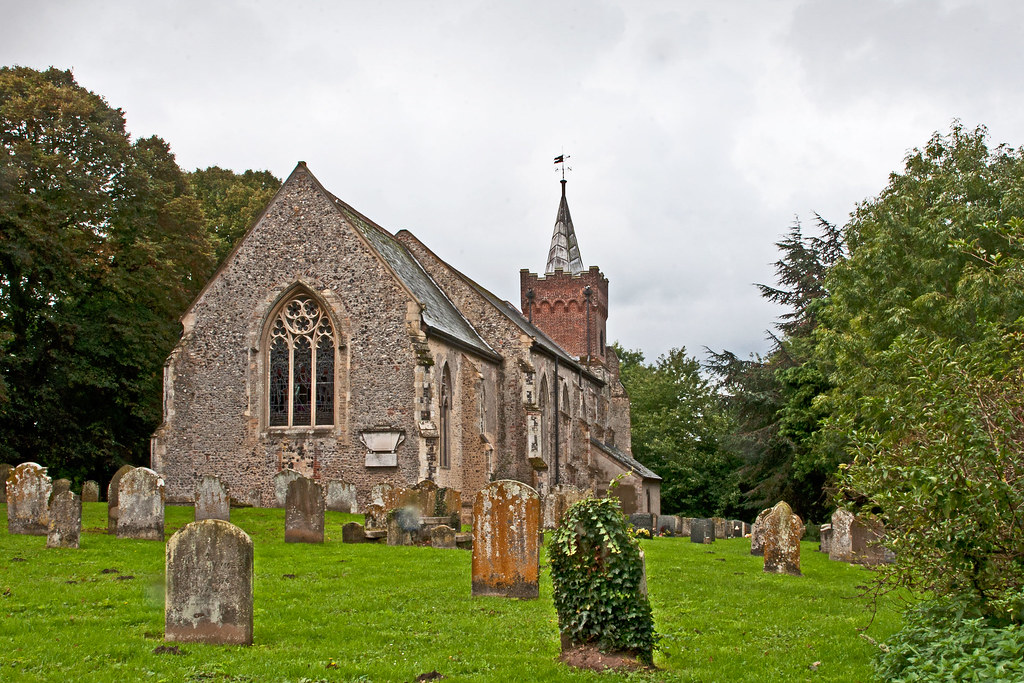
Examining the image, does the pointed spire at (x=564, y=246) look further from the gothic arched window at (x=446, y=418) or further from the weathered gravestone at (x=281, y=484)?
the weathered gravestone at (x=281, y=484)

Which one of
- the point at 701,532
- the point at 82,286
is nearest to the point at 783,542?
the point at 701,532

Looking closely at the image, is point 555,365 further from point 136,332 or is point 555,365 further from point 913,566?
point 913,566

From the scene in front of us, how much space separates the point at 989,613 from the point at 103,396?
28.6 metres

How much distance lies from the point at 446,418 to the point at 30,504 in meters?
12.0

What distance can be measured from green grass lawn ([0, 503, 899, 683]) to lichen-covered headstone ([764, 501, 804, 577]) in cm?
58

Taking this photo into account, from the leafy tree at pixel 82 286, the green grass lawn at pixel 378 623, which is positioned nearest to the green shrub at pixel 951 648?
the green grass lawn at pixel 378 623

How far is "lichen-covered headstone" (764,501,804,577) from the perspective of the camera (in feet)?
51.6

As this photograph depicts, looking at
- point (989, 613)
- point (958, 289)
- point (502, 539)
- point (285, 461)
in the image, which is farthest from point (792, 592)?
point (285, 461)

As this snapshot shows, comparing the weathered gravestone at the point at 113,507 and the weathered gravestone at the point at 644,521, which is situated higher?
the weathered gravestone at the point at 113,507

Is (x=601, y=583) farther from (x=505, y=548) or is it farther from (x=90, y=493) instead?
(x=90, y=493)

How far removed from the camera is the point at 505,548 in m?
11.2

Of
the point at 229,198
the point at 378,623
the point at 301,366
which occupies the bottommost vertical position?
the point at 378,623

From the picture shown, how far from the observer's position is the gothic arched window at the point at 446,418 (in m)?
25.1

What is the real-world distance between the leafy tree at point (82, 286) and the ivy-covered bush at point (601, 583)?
76.5 ft
